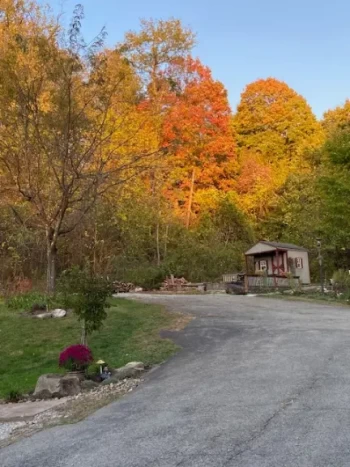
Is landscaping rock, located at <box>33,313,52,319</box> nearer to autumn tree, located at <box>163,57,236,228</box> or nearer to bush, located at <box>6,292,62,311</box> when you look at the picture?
bush, located at <box>6,292,62,311</box>

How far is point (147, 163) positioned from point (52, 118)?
430 centimetres

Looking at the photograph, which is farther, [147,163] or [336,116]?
[336,116]

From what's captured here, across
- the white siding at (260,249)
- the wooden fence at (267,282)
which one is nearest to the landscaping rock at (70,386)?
the wooden fence at (267,282)

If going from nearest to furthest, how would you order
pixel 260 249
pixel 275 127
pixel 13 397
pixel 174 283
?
pixel 13 397 → pixel 174 283 → pixel 260 249 → pixel 275 127

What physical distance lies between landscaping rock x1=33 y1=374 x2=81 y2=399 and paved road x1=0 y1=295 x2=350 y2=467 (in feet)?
3.29

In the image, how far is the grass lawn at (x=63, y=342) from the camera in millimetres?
8234

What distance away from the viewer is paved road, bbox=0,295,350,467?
384 cm

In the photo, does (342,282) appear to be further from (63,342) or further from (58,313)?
(63,342)

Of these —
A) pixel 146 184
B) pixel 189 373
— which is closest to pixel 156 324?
pixel 189 373

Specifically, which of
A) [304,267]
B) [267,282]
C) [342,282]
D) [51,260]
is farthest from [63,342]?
[304,267]

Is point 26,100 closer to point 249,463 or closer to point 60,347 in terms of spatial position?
point 60,347

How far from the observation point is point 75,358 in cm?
795

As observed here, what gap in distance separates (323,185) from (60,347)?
15.7m

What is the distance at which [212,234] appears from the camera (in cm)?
2738
